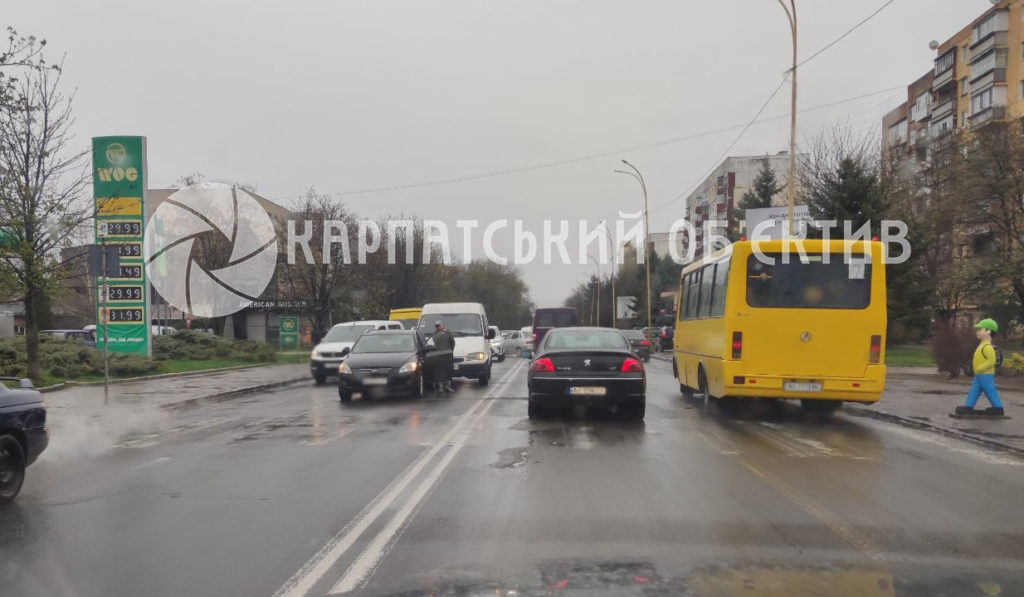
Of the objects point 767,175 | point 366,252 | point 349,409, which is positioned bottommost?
point 349,409

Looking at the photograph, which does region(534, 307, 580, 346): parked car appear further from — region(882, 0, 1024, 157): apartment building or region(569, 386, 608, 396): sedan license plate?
region(569, 386, 608, 396): sedan license plate

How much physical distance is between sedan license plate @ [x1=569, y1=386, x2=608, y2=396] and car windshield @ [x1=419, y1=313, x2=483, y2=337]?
10.6 m

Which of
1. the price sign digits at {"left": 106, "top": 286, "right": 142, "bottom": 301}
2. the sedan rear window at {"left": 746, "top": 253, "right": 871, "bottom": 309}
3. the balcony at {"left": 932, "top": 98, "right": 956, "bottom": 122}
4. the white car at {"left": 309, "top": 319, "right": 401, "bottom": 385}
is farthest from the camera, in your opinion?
the balcony at {"left": 932, "top": 98, "right": 956, "bottom": 122}

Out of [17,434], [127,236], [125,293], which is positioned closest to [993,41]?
[127,236]

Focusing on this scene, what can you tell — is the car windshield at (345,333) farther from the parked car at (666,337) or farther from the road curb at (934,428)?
the parked car at (666,337)

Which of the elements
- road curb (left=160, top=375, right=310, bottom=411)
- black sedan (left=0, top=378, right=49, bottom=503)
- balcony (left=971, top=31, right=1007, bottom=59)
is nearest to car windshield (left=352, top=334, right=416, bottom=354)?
road curb (left=160, top=375, right=310, bottom=411)

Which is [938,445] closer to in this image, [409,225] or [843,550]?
[843,550]

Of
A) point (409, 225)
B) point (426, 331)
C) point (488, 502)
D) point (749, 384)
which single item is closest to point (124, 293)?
point (426, 331)

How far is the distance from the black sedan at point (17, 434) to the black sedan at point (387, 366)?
8.84 m

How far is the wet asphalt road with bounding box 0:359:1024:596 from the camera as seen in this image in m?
4.67

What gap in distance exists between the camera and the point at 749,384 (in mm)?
11914

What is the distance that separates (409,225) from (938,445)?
46.6 metres

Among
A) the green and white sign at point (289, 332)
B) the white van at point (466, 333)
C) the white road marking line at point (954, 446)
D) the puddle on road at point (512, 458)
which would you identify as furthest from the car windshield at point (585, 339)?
the green and white sign at point (289, 332)

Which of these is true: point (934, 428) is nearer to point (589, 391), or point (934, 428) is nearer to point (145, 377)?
point (589, 391)
